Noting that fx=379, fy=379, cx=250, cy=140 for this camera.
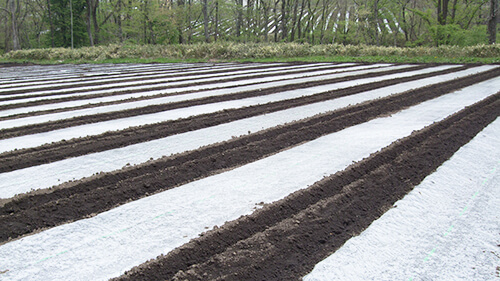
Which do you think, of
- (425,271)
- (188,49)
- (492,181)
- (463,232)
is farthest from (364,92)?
(188,49)

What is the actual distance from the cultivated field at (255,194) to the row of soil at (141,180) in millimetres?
15

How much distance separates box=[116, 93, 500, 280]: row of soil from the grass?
13.1 m

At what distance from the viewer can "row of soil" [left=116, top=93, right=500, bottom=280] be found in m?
1.71

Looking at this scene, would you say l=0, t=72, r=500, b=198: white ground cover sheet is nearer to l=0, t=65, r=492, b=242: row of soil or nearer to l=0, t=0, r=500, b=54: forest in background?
l=0, t=65, r=492, b=242: row of soil

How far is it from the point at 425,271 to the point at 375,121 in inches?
127

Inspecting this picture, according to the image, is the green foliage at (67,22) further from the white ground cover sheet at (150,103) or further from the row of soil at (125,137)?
the row of soil at (125,137)

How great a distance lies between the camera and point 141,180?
287 cm

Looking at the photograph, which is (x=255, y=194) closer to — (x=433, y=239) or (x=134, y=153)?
(x=433, y=239)

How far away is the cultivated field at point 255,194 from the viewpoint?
5.86 ft

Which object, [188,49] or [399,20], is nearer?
[188,49]

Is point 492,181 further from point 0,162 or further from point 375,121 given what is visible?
point 0,162

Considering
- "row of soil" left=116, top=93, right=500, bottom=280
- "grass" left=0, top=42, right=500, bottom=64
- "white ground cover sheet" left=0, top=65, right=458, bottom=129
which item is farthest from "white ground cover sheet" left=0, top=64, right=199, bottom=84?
"row of soil" left=116, top=93, right=500, bottom=280

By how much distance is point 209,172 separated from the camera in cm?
304

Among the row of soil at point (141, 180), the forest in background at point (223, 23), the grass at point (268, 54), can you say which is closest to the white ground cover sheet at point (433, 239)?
the row of soil at point (141, 180)
